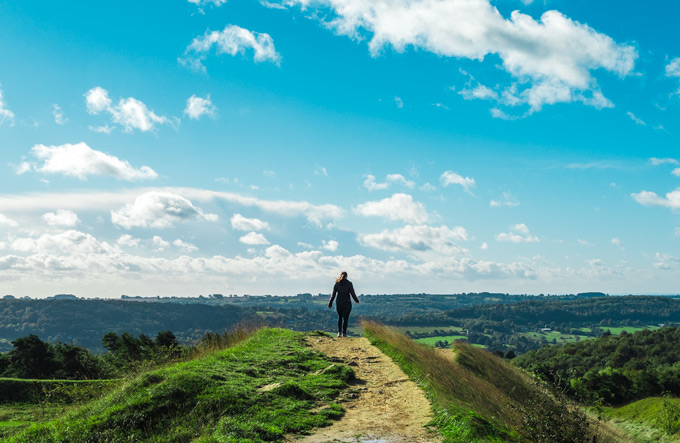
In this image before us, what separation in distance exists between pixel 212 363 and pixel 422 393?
6176 mm

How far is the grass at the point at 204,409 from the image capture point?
28.0 ft

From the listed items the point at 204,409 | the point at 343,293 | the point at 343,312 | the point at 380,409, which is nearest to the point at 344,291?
the point at 343,293

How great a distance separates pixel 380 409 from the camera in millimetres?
10391

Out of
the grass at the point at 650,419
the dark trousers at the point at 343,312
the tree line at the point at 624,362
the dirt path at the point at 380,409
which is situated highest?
the dark trousers at the point at 343,312

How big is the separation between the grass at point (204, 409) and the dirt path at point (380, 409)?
0.51m

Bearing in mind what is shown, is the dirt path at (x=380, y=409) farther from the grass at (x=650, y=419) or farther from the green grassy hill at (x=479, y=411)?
the grass at (x=650, y=419)

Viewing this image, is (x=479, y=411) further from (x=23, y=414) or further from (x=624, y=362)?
(x=624, y=362)

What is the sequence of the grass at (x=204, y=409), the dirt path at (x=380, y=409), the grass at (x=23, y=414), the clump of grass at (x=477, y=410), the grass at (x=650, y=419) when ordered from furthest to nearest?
the grass at (x=650, y=419), the grass at (x=23, y=414), the clump of grass at (x=477, y=410), the grass at (x=204, y=409), the dirt path at (x=380, y=409)

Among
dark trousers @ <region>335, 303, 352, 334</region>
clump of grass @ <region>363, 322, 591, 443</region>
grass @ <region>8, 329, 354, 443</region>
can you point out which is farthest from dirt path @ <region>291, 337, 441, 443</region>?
dark trousers @ <region>335, 303, 352, 334</region>

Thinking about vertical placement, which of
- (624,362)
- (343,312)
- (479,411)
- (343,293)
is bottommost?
(624,362)

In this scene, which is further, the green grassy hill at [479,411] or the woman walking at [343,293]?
the woman walking at [343,293]

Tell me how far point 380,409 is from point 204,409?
157 inches

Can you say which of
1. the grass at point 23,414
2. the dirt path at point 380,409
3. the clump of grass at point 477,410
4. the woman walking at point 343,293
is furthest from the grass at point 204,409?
the woman walking at point 343,293

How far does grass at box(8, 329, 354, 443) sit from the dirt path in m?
0.51
